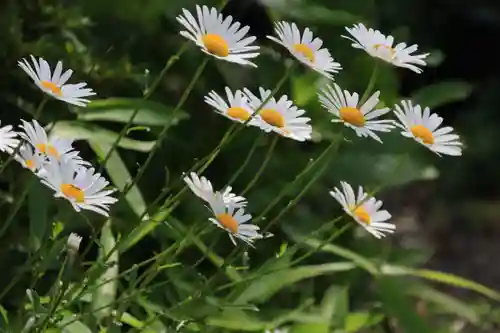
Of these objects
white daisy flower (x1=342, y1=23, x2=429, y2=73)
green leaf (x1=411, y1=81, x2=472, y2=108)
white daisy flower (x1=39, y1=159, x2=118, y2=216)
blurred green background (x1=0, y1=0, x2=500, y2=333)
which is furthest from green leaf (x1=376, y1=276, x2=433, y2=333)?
white daisy flower (x1=39, y1=159, x2=118, y2=216)

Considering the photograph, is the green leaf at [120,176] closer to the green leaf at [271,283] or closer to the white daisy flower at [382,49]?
the green leaf at [271,283]

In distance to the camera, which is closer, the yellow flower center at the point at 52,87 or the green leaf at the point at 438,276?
the yellow flower center at the point at 52,87

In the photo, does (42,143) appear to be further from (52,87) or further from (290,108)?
(290,108)

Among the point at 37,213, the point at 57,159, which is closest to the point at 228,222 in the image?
the point at 57,159

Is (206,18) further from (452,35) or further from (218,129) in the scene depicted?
(452,35)

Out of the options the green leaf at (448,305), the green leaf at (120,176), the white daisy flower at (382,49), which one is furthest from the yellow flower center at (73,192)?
the green leaf at (448,305)

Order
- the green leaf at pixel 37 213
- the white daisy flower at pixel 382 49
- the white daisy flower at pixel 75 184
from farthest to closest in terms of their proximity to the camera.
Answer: the green leaf at pixel 37 213 < the white daisy flower at pixel 382 49 < the white daisy flower at pixel 75 184

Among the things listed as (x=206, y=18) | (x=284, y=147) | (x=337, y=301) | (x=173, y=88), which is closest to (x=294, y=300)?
(x=337, y=301)

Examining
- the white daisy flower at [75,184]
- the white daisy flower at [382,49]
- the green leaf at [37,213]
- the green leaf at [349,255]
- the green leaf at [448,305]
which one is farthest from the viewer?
the green leaf at [448,305]
